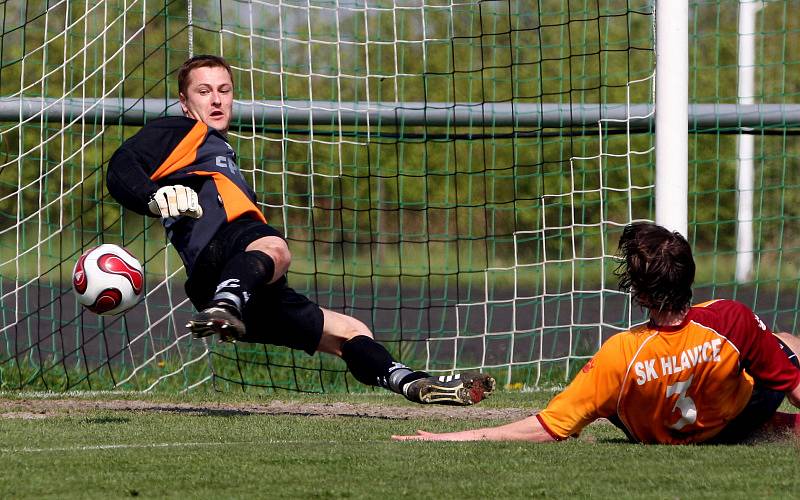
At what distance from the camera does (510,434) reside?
4.82m

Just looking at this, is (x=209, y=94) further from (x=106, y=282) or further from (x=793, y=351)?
(x=793, y=351)

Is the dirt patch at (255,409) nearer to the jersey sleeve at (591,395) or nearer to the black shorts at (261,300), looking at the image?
the black shorts at (261,300)

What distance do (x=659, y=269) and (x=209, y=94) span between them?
9.81ft

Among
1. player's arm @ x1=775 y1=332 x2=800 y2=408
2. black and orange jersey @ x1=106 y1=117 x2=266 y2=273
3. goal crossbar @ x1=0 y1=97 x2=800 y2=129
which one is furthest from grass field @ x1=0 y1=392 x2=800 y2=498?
goal crossbar @ x1=0 y1=97 x2=800 y2=129

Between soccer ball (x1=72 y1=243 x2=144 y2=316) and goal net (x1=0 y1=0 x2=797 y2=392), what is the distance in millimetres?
2241

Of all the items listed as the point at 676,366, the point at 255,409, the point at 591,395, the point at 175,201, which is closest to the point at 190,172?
the point at 175,201

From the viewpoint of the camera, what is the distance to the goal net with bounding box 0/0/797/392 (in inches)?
332

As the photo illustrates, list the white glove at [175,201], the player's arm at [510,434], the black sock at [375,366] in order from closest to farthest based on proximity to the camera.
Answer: the player's arm at [510,434] < the white glove at [175,201] < the black sock at [375,366]

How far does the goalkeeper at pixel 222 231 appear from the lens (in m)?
5.62

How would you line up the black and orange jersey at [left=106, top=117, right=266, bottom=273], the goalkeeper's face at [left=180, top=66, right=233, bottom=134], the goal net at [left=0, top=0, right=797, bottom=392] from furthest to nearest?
the goal net at [left=0, top=0, right=797, bottom=392] < the goalkeeper's face at [left=180, top=66, right=233, bottom=134] < the black and orange jersey at [left=106, top=117, right=266, bottom=273]

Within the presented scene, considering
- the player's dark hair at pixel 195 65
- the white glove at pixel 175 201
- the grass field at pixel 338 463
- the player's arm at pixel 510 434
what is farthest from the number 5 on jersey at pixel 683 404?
the player's dark hair at pixel 195 65

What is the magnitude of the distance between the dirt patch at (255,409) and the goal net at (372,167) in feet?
3.24

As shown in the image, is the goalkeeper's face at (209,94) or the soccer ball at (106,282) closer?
the soccer ball at (106,282)

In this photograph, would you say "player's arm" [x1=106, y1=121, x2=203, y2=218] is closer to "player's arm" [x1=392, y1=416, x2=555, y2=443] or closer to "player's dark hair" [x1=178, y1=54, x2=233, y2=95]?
"player's dark hair" [x1=178, y1=54, x2=233, y2=95]
